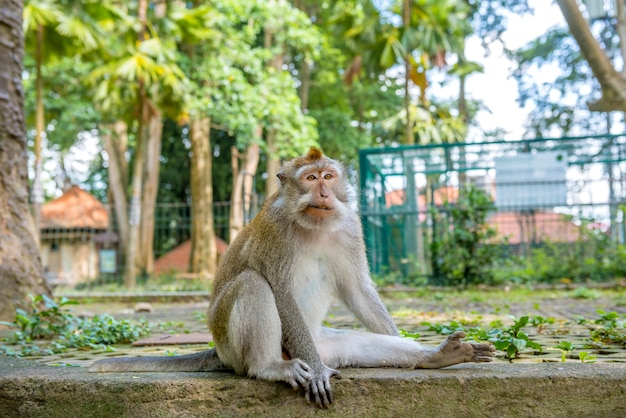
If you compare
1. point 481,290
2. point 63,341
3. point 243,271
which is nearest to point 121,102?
point 481,290

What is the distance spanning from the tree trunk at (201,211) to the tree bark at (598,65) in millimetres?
12154

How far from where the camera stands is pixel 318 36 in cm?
2148

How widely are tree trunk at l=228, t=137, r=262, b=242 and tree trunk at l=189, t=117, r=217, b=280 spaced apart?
1.01m

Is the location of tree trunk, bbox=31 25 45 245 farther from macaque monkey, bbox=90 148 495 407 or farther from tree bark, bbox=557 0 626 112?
tree bark, bbox=557 0 626 112

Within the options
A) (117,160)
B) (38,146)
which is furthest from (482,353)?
(117,160)

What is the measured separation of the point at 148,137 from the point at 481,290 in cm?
1402

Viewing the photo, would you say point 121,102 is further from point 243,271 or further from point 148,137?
point 243,271

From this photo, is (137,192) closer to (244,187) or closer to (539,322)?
(244,187)

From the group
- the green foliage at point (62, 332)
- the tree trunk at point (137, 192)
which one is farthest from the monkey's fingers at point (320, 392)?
the tree trunk at point (137, 192)

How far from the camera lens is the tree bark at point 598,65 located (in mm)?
5941

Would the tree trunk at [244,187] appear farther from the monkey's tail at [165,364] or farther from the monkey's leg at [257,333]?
the monkey's leg at [257,333]

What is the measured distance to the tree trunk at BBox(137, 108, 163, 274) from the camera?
59.9 feet

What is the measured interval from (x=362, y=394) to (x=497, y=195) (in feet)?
33.6

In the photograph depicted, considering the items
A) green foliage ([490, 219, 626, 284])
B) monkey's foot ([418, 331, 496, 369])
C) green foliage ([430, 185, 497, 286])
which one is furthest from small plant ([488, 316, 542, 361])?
green foliage ([490, 219, 626, 284])
